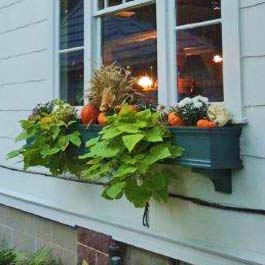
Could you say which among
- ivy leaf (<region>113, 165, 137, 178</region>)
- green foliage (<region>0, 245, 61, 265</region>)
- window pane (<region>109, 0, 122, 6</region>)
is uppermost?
window pane (<region>109, 0, 122, 6</region>)

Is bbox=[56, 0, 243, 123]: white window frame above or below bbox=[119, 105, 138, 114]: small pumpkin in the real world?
above

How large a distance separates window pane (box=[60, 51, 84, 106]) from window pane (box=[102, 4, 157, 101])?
32cm

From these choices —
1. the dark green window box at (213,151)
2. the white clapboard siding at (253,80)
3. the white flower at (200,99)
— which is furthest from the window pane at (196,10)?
the dark green window box at (213,151)

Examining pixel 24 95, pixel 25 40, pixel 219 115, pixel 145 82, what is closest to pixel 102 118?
pixel 145 82

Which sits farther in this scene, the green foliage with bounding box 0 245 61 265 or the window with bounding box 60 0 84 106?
the green foliage with bounding box 0 245 61 265

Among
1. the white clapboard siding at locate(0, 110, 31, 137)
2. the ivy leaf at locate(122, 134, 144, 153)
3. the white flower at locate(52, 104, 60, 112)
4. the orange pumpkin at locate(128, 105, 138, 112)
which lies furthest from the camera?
the white clapboard siding at locate(0, 110, 31, 137)

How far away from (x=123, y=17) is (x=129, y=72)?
1.54ft

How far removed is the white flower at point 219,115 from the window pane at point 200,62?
0.66ft

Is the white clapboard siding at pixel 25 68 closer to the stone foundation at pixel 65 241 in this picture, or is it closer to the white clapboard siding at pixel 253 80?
the stone foundation at pixel 65 241

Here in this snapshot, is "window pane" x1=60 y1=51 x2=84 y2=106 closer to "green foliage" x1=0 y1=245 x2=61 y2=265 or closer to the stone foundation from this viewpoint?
the stone foundation

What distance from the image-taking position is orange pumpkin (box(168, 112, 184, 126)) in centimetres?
290

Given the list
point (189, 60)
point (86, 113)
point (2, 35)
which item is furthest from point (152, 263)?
point (2, 35)

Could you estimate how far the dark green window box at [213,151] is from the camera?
2650mm

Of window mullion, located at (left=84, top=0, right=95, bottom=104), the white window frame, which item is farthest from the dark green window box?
window mullion, located at (left=84, top=0, right=95, bottom=104)
